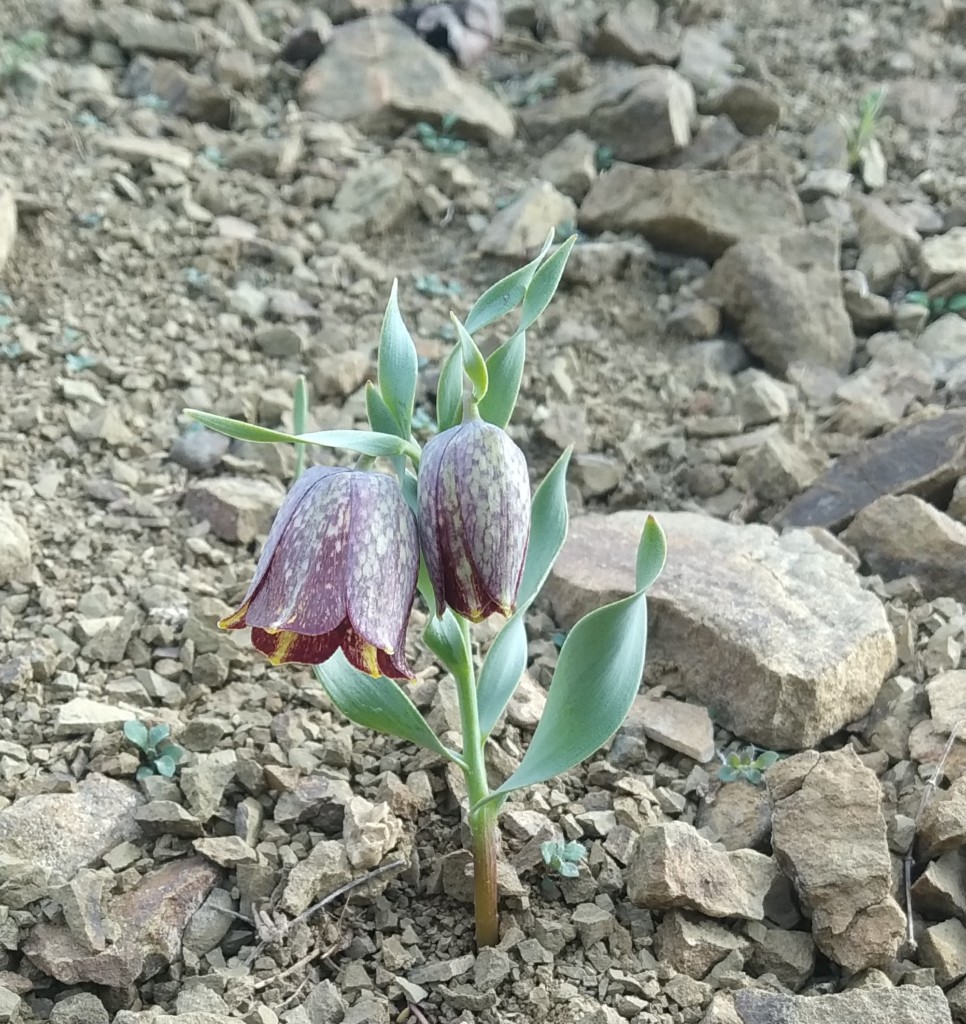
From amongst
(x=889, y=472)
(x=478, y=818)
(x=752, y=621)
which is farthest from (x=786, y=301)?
(x=478, y=818)

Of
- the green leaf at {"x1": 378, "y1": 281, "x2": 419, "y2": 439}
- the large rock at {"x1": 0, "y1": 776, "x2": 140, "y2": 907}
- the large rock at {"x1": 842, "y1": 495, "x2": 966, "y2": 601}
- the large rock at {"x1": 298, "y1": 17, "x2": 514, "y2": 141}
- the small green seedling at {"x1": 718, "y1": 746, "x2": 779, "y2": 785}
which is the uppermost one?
the green leaf at {"x1": 378, "y1": 281, "x2": 419, "y2": 439}

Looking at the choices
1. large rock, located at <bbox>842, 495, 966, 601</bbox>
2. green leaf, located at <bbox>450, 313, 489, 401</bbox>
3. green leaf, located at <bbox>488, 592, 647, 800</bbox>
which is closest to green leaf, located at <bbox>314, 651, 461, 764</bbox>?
green leaf, located at <bbox>488, 592, 647, 800</bbox>

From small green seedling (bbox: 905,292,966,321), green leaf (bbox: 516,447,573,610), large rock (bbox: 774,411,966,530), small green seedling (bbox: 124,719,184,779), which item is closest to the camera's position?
green leaf (bbox: 516,447,573,610)

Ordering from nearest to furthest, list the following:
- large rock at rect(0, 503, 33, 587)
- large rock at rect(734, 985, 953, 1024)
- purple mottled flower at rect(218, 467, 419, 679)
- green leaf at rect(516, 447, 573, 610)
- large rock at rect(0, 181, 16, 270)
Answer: purple mottled flower at rect(218, 467, 419, 679) < large rock at rect(734, 985, 953, 1024) < green leaf at rect(516, 447, 573, 610) < large rock at rect(0, 503, 33, 587) < large rock at rect(0, 181, 16, 270)

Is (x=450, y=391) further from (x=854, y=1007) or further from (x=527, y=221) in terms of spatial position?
(x=527, y=221)

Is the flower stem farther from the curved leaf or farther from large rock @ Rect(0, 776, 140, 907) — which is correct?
large rock @ Rect(0, 776, 140, 907)

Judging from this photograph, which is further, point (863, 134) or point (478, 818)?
point (863, 134)

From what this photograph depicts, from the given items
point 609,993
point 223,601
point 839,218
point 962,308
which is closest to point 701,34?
point 839,218

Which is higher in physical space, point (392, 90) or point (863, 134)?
point (863, 134)
